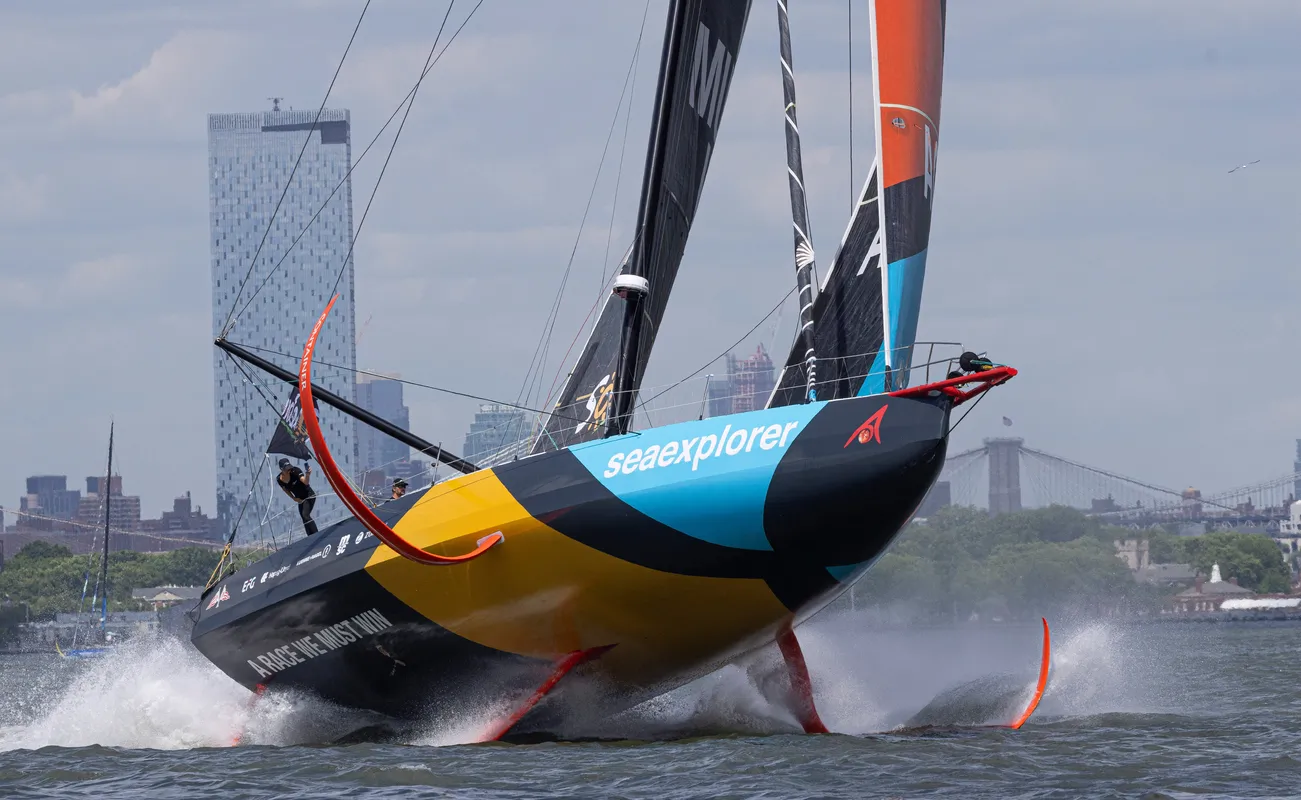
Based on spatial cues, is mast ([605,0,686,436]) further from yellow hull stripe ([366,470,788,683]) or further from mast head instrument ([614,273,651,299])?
yellow hull stripe ([366,470,788,683])

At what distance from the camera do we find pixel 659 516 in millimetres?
12664

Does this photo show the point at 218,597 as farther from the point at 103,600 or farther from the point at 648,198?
the point at 103,600

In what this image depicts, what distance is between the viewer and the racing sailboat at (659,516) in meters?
12.7

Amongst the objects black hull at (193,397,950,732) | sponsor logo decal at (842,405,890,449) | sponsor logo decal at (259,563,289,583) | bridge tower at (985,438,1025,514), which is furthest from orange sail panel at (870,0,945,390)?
bridge tower at (985,438,1025,514)

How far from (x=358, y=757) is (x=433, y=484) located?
219 centimetres

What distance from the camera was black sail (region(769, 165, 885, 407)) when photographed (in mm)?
14492

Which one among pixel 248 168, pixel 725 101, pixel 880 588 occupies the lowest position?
pixel 880 588

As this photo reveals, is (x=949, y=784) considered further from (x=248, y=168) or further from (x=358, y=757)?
(x=248, y=168)

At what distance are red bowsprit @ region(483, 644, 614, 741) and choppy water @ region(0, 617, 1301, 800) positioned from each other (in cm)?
18

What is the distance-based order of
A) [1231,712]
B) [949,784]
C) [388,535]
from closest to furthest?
[949,784] → [388,535] → [1231,712]

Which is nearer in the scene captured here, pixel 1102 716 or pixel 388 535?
pixel 388 535

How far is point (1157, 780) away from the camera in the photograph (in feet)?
36.8

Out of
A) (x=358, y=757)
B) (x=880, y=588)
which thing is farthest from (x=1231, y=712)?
(x=880, y=588)

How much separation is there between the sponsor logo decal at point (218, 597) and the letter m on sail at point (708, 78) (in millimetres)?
6002
